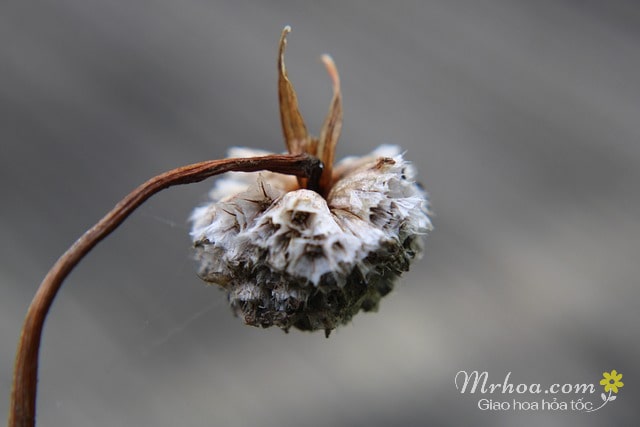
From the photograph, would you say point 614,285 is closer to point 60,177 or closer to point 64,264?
point 64,264

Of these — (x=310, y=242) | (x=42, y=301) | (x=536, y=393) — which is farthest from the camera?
A: (x=536, y=393)

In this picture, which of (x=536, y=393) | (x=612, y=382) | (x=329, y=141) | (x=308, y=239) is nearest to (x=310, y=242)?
(x=308, y=239)

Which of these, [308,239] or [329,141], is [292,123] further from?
[308,239]

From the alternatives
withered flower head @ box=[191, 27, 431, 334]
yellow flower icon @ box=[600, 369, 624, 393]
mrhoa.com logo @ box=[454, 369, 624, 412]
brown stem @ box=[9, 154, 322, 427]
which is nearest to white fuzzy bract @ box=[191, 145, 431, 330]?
withered flower head @ box=[191, 27, 431, 334]

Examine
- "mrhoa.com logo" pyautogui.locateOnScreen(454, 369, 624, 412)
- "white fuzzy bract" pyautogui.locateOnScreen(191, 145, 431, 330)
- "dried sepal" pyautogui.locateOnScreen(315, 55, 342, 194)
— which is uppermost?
"dried sepal" pyautogui.locateOnScreen(315, 55, 342, 194)

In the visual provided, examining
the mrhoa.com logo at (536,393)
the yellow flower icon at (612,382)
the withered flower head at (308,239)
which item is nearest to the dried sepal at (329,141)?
the withered flower head at (308,239)

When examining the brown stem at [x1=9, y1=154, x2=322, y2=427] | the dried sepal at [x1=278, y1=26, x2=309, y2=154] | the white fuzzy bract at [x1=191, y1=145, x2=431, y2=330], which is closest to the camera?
the brown stem at [x1=9, y1=154, x2=322, y2=427]

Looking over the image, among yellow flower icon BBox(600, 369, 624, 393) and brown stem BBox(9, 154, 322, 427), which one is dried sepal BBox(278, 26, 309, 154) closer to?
brown stem BBox(9, 154, 322, 427)

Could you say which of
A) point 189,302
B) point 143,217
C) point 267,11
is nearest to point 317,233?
point 189,302
